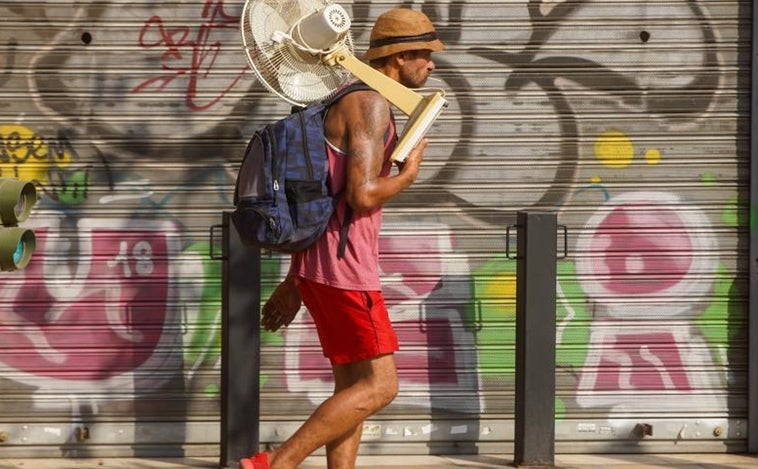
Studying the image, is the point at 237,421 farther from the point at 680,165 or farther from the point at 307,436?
the point at 680,165

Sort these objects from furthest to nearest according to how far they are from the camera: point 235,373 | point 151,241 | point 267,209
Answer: point 151,241 < point 235,373 < point 267,209

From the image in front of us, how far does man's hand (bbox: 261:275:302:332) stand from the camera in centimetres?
639

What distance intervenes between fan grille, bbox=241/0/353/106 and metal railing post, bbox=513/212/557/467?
177 cm

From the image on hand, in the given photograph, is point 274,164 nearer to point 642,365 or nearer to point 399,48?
point 399,48

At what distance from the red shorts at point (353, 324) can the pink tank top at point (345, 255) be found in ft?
0.12

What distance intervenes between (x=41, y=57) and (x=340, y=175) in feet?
8.26

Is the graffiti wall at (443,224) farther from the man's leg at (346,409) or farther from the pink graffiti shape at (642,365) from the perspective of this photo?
the man's leg at (346,409)

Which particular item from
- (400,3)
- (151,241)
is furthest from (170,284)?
(400,3)

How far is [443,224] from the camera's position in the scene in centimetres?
808

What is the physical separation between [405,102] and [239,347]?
78.9 inches

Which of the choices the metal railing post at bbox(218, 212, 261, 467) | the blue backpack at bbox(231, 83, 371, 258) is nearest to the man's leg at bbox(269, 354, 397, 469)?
the blue backpack at bbox(231, 83, 371, 258)

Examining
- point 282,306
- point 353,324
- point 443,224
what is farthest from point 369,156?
point 443,224

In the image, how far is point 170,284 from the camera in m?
8.02

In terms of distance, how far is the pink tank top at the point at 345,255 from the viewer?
19.7 feet
